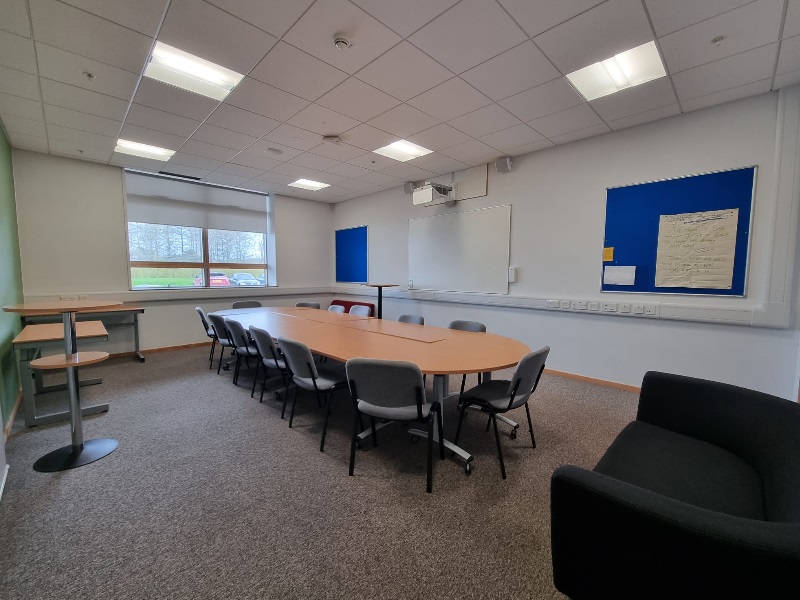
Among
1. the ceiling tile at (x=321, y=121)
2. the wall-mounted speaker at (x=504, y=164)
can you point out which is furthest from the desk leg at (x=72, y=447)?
→ the wall-mounted speaker at (x=504, y=164)

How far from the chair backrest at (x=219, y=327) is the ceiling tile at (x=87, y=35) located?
2.55 meters

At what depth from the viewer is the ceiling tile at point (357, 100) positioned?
2834 mm

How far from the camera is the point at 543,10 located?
200 centimetres

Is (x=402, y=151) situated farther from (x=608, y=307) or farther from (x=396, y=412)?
(x=396, y=412)

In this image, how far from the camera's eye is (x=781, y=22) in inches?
81.3

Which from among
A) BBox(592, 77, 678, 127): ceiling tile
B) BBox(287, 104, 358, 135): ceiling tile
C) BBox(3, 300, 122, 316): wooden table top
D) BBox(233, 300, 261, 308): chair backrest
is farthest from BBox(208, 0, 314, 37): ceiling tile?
BBox(233, 300, 261, 308): chair backrest

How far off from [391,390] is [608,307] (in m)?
3.16

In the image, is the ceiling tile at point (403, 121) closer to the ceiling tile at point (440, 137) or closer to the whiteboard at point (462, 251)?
the ceiling tile at point (440, 137)

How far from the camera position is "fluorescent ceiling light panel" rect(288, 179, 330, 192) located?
588 centimetres

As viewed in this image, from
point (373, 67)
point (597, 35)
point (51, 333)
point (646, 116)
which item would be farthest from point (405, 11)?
point (51, 333)

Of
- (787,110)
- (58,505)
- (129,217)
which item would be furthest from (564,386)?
(129,217)

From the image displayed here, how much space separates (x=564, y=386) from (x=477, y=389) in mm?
2062

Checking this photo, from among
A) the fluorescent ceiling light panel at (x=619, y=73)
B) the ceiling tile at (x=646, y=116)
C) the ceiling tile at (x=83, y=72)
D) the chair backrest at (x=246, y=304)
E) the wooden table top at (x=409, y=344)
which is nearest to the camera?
the wooden table top at (x=409, y=344)

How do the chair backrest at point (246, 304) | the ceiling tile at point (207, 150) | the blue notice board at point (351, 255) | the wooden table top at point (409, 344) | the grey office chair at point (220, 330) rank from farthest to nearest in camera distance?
the blue notice board at point (351, 255)
the chair backrest at point (246, 304)
the ceiling tile at point (207, 150)
the grey office chair at point (220, 330)
the wooden table top at point (409, 344)
